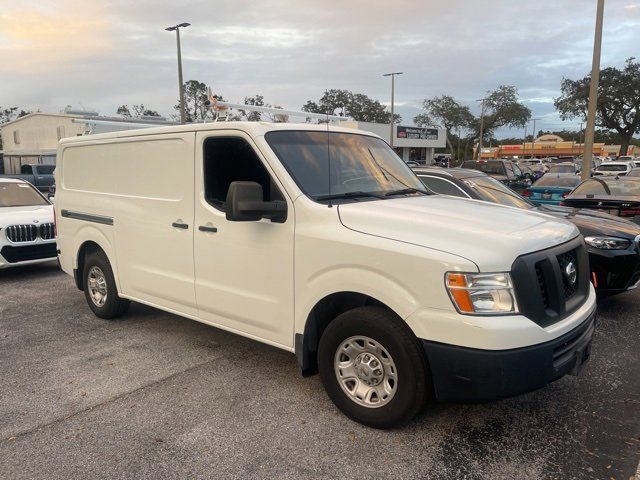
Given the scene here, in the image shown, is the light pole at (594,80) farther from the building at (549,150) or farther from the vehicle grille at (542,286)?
the building at (549,150)

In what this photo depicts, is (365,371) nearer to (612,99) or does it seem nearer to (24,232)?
(24,232)

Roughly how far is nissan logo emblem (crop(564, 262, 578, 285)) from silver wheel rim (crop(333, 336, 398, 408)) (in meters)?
1.31

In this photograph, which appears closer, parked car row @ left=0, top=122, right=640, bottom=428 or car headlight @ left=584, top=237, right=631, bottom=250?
parked car row @ left=0, top=122, right=640, bottom=428

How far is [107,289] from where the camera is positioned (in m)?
5.56

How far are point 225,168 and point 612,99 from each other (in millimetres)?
54653

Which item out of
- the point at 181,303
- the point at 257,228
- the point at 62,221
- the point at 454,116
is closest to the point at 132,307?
the point at 62,221

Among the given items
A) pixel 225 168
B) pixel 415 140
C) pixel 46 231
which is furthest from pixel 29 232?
pixel 415 140

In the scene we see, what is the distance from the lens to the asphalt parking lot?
3004mm

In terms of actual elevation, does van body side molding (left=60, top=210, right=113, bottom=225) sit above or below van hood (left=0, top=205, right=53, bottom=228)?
above

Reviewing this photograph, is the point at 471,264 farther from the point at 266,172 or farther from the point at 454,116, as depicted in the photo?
the point at 454,116

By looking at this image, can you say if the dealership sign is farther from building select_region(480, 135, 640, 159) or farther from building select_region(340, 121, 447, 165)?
building select_region(480, 135, 640, 159)

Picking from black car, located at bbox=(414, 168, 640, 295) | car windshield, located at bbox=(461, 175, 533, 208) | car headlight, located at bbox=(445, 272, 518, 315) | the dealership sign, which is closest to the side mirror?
car headlight, located at bbox=(445, 272, 518, 315)

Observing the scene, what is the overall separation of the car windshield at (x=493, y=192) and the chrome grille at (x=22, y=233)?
21.2 ft

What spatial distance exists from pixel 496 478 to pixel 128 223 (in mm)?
3889
